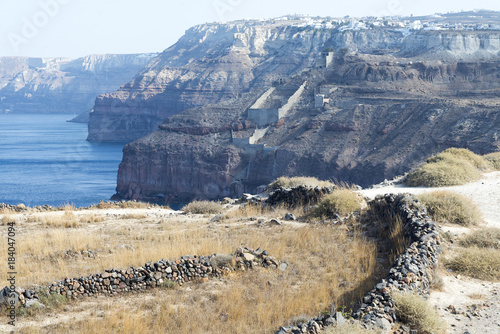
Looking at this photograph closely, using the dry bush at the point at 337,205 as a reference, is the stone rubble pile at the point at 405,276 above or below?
above

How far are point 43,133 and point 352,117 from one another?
13559 centimetres

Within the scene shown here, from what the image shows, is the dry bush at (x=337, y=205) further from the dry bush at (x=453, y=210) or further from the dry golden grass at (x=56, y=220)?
the dry golden grass at (x=56, y=220)

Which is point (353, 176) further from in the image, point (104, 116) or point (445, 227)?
point (104, 116)

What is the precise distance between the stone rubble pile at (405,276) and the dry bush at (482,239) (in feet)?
3.14

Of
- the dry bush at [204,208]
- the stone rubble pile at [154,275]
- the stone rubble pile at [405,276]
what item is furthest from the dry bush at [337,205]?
the dry bush at [204,208]

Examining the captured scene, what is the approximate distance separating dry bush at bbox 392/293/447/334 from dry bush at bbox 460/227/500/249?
426 cm

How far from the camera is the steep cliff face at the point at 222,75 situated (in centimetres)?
14950

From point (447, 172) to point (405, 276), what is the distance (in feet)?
42.9

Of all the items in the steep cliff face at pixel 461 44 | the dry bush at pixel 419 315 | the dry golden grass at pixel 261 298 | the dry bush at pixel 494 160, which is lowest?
the dry bush at pixel 494 160

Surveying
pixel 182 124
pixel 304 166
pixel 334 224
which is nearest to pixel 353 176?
pixel 304 166

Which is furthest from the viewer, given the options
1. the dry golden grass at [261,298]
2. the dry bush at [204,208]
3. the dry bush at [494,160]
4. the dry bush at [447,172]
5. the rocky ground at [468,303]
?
the dry bush at [494,160]

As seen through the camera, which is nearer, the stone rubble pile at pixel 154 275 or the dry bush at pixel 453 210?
the stone rubble pile at pixel 154 275

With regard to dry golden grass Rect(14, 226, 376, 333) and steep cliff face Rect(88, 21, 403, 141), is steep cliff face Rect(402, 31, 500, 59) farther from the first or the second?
dry golden grass Rect(14, 226, 376, 333)

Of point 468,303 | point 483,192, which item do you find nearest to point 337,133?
point 483,192
